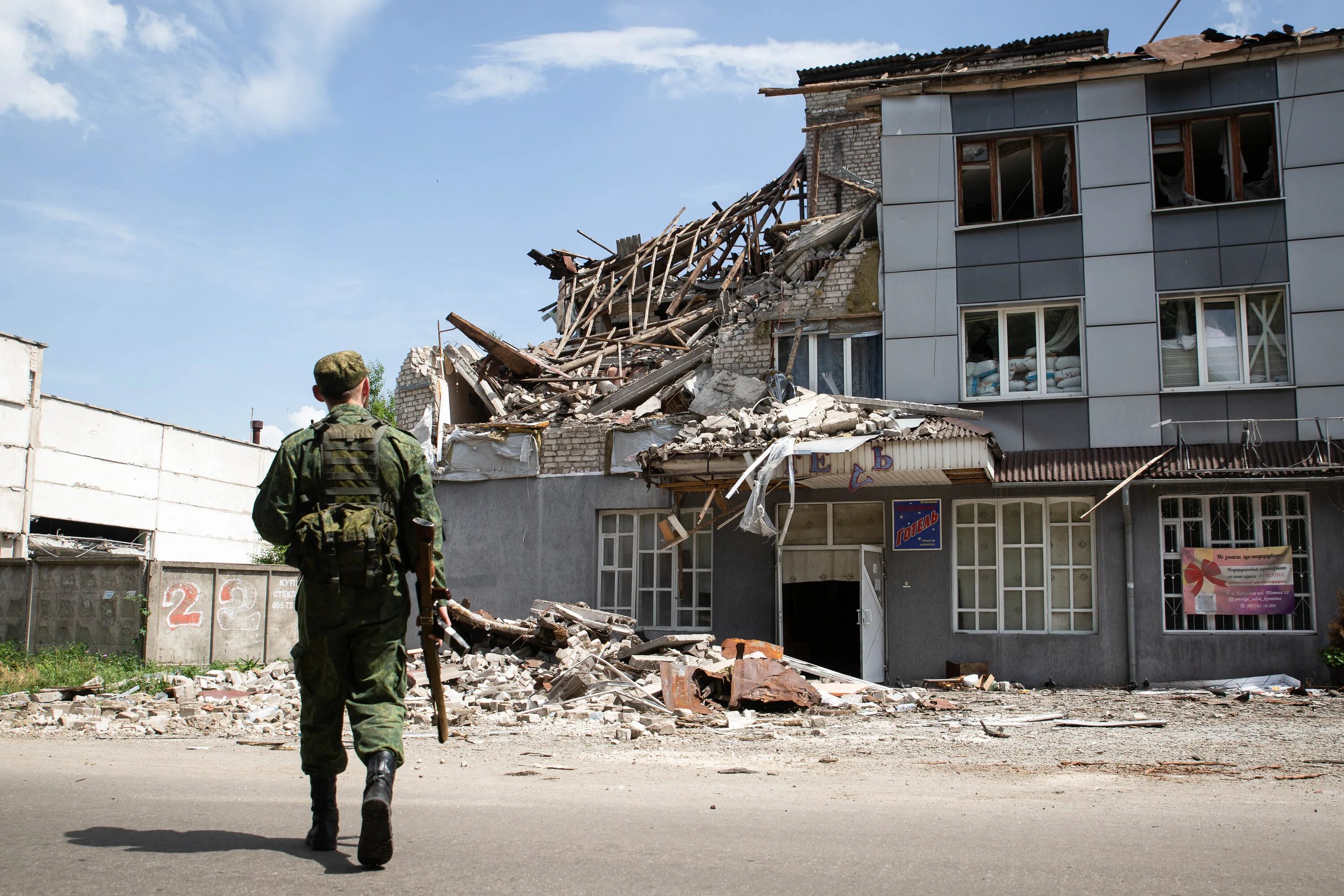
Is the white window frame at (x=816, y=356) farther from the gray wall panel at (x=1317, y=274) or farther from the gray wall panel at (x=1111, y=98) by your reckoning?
the gray wall panel at (x=1317, y=274)

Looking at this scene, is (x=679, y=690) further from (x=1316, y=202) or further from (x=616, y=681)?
(x=1316, y=202)

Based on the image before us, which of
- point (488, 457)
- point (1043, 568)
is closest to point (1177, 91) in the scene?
point (1043, 568)

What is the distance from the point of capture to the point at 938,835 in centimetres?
451

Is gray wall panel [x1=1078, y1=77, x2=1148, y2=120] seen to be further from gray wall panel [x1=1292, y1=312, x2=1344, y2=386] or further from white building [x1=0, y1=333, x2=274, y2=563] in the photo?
white building [x1=0, y1=333, x2=274, y2=563]

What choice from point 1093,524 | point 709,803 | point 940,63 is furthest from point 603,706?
point 940,63

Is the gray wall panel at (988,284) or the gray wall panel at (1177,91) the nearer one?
the gray wall panel at (1177,91)

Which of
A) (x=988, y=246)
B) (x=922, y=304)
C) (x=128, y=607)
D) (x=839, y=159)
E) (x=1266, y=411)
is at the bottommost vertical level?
(x=128, y=607)

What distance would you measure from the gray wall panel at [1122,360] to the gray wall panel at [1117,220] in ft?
3.74

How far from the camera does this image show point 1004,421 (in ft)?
50.5

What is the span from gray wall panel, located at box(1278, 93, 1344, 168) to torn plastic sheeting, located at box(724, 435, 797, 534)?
804cm

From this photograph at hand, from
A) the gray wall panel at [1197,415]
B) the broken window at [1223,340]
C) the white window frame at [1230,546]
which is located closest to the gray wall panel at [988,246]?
the broken window at [1223,340]

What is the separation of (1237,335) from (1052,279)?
2.56m

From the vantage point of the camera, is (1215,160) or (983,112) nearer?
(1215,160)

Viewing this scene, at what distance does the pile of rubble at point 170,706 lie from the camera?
33.8 feet
